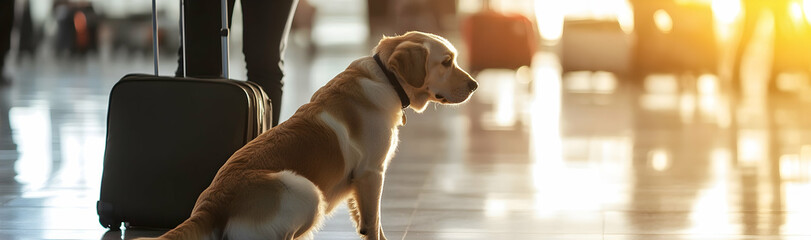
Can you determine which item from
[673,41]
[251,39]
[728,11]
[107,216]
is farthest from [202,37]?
[728,11]

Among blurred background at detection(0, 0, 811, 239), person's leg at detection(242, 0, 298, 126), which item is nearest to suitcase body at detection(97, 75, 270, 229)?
blurred background at detection(0, 0, 811, 239)

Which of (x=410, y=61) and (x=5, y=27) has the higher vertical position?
(x=5, y=27)

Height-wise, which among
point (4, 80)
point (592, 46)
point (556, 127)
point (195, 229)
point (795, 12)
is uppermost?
point (795, 12)

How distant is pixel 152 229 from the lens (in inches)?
125

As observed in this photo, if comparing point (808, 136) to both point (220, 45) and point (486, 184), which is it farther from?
point (220, 45)

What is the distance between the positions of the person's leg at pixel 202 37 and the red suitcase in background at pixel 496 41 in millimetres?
6188

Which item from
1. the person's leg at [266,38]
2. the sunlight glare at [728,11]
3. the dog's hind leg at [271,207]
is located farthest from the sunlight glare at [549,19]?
the dog's hind leg at [271,207]

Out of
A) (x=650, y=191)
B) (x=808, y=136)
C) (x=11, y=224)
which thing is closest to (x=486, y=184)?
(x=650, y=191)

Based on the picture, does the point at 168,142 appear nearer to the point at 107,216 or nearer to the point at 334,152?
the point at 107,216

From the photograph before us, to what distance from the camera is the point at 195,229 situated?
2508 millimetres

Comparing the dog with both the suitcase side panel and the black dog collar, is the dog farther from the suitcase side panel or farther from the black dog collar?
the suitcase side panel

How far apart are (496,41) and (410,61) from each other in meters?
6.82

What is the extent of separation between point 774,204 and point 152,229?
79.2 inches

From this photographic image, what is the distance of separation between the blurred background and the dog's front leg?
36cm
